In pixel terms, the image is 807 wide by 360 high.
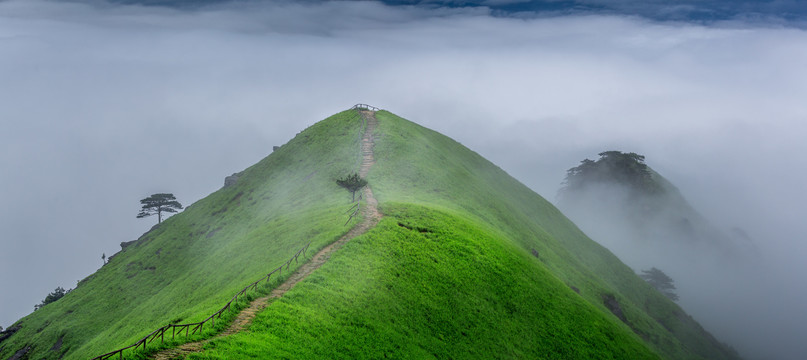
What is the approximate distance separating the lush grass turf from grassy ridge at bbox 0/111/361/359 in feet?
26.1

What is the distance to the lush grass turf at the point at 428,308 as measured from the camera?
30.3m

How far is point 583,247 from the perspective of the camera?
10012 centimetres

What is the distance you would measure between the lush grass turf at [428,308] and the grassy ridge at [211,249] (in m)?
7.95

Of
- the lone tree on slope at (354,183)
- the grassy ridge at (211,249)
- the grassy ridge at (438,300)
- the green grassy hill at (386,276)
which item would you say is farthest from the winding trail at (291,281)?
the grassy ridge at (211,249)

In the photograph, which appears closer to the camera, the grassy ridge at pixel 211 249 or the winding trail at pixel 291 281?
the winding trail at pixel 291 281

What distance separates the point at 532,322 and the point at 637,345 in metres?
18.4

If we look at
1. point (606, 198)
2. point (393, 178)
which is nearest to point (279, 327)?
point (393, 178)

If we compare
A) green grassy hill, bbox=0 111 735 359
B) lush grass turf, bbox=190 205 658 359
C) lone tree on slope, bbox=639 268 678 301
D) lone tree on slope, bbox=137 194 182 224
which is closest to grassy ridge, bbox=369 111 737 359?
green grassy hill, bbox=0 111 735 359

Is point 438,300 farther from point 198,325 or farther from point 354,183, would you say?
point 354,183

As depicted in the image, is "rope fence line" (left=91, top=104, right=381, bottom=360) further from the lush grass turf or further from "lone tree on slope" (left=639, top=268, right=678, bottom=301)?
"lone tree on slope" (left=639, top=268, right=678, bottom=301)

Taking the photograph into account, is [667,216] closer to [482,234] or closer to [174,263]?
[482,234]

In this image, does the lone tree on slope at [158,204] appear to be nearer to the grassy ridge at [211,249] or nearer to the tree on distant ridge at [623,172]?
the grassy ridge at [211,249]

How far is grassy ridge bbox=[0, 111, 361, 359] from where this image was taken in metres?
54.2

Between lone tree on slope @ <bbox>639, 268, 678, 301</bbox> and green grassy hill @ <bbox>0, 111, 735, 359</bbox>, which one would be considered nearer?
green grassy hill @ <bbox>0, 111, 735, 359</bbox>
